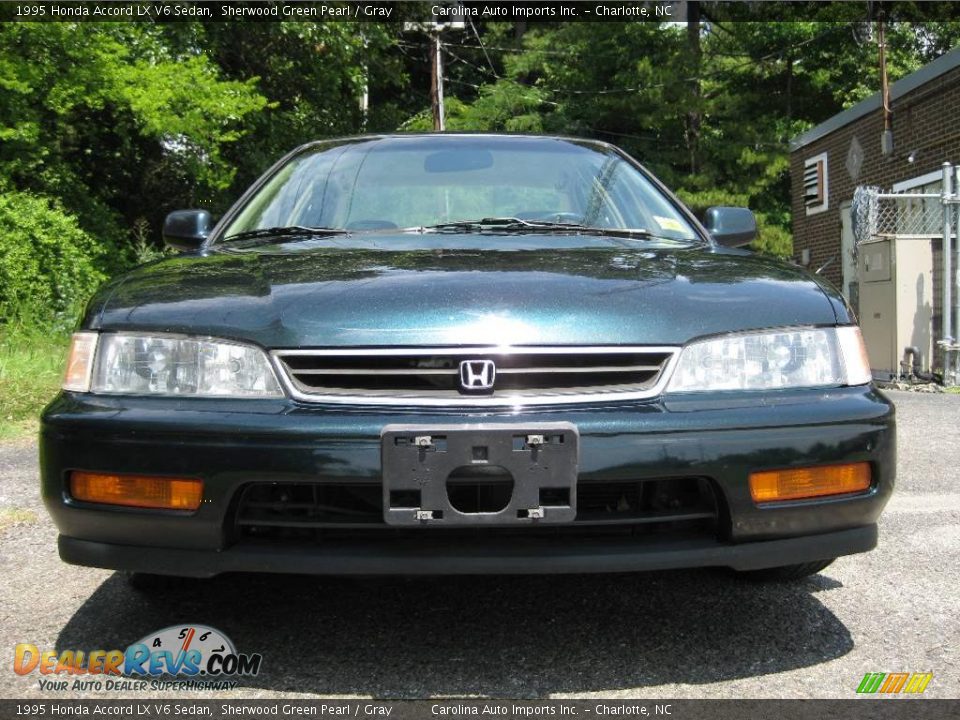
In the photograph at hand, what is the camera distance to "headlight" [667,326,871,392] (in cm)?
212

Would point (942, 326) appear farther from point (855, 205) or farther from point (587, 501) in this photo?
point (587, 501)

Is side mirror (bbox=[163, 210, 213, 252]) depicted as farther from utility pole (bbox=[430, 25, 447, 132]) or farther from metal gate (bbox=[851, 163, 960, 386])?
utility pole (bbox=[430, 25, 447, 132])

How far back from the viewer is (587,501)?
6.91 ft

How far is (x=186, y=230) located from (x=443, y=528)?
70.5 inches

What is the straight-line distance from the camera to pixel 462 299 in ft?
6.93

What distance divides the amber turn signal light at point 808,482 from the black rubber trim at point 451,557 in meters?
0.11

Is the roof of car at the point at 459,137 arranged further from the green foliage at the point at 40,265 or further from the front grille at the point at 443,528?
the green foliage at the point at 40,265

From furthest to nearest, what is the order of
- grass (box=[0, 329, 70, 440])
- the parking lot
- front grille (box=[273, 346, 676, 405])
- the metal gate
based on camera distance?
the metal gate, grass (box=[0, 329, 70, 440]), the parking lot, front grille (box=[273, 346, 676, 405])

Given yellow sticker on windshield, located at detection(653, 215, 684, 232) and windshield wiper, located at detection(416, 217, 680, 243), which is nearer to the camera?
windshield wiper, located at detection(416, 217, 680, 243)

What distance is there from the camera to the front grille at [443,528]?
203cm

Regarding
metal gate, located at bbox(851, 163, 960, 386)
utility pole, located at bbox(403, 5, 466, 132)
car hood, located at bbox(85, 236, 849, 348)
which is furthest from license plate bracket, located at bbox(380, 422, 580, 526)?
utility pole, located at bbox(403, 5, 466, 132)

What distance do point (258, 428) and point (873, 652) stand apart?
161cm

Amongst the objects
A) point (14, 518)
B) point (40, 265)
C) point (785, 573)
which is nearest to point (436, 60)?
point (40, 265)

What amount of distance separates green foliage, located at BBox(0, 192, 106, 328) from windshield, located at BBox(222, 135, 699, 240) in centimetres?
821
